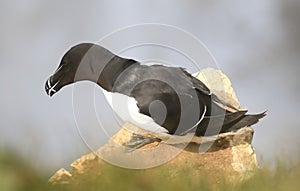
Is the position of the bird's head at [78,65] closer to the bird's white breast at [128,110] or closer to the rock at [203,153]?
the bird's white breast at [128,110]

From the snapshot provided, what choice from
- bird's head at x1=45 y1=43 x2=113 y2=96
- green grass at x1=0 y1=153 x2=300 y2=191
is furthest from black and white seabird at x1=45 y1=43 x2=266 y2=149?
green grass at x1=0 y1=153 x2=300 y2=191

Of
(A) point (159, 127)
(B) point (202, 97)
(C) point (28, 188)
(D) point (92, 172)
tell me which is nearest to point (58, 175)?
(D) point (92, 172)

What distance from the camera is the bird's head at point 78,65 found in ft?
4.59

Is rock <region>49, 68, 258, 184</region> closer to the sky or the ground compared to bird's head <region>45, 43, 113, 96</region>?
closer to the ground

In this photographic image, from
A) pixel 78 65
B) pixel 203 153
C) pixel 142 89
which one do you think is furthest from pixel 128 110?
pixel 203 153

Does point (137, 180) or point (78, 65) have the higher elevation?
point (78, 65)

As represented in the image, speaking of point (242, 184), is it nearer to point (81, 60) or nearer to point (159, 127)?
point (159, 127)

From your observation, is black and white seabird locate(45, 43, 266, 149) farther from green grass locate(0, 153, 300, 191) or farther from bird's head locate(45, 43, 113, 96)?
green grass locate(0, 153, 300, 191)

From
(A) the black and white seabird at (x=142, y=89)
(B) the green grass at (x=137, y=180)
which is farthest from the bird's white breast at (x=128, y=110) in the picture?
(B) the green grass at (x=137, y=180)

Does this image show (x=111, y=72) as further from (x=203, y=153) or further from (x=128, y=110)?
(x=203, y=153)

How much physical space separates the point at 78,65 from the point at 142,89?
174mm

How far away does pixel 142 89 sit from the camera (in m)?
1.43

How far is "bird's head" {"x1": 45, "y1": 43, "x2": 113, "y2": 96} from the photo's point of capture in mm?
1400

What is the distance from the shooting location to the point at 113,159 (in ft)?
3.89
